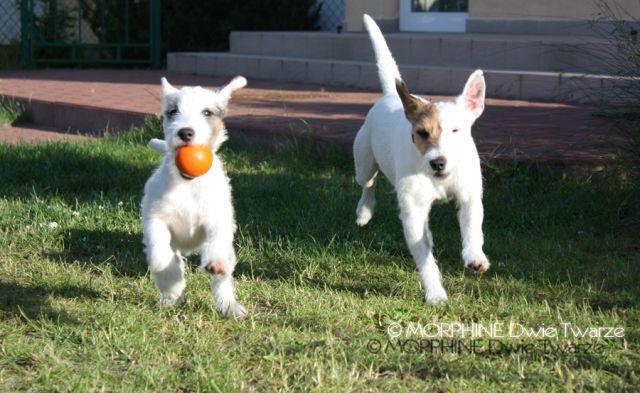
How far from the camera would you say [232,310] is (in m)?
4.22

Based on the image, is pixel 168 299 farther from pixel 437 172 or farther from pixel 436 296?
pixel 437 172

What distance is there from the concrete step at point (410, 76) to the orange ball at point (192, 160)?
13.0 feet

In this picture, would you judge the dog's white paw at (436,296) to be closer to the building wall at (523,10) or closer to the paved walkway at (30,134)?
the paved walkway at (30,134)

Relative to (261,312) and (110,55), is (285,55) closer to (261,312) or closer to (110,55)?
(110,55)

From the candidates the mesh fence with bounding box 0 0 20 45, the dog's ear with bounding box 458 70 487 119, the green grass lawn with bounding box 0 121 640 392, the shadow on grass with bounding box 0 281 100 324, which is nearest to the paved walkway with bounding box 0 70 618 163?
the green grass lawn with bounding box 0 121 640 392

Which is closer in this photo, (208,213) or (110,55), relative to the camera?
(208,213)

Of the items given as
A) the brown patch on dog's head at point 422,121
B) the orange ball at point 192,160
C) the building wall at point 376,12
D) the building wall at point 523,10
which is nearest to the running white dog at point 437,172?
the brown patch on dog's head at point 422,121

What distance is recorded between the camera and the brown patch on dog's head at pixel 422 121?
448 centimetres

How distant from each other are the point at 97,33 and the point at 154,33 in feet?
3.54

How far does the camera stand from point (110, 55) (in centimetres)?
1666

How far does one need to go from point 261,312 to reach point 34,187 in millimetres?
2893

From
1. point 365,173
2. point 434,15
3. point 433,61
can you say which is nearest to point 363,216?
point 365,173

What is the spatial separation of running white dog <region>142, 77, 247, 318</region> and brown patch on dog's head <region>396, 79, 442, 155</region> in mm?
936

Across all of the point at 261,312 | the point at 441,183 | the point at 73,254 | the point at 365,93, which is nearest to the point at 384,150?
the point at 441,183
